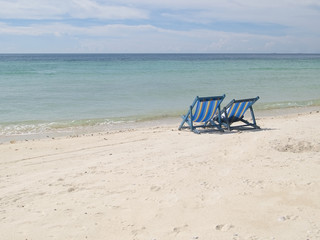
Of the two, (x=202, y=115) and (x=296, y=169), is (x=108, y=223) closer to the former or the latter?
(x=296, y=169)

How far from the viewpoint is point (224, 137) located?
→ 7.91m

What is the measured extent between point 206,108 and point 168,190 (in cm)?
416

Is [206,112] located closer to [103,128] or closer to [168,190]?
[103,128]

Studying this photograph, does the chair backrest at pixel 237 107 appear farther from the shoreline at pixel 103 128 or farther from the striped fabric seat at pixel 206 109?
the shoreline at pixel 103 128

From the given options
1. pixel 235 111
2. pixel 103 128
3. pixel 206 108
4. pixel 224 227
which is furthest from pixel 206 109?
pixel 224 227

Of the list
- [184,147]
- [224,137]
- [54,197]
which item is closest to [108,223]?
[54,197]

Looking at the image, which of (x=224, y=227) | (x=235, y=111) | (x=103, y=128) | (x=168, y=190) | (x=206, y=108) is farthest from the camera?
(x=103, y=128)

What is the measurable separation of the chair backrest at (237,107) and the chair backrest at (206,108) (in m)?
0.30

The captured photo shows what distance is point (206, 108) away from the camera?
8.56 metres

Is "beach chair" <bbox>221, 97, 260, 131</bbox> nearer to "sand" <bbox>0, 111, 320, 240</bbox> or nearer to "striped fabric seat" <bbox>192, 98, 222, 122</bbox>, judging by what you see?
"striped fabric seat" <bbox>192, 98, 222, 122</bbox>

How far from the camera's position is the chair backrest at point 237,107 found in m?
8.48

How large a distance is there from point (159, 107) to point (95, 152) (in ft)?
22.8

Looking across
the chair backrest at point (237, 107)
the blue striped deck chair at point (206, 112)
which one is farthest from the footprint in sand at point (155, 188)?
the chair backrest at point (237, 107)

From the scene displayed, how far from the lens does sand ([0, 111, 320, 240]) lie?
3.73 metres
